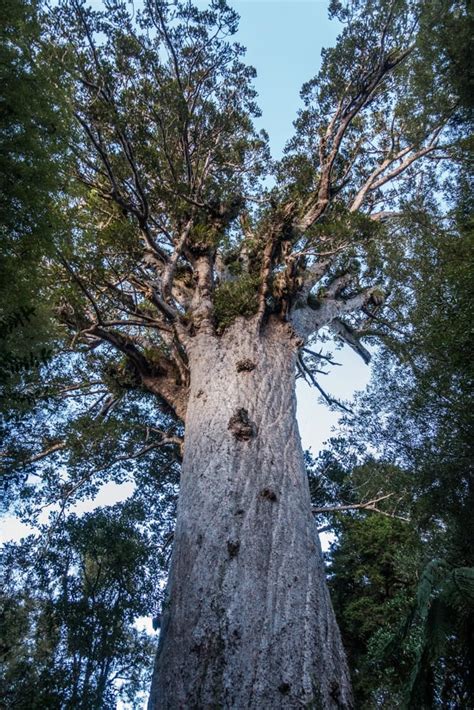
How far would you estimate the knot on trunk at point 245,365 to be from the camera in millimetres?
4465

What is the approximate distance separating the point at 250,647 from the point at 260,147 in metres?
8.69

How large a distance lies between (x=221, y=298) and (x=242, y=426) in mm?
2341

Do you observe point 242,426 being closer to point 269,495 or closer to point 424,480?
point 269,495

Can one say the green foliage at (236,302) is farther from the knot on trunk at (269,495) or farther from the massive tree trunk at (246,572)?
the knot on trunk at (269,495)

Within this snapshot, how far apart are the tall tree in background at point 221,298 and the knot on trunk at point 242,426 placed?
14 millimetres

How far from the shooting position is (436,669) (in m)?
1.92

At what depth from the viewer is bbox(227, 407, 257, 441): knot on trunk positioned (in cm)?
376

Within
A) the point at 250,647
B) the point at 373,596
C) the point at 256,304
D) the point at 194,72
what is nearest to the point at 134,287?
the point at 256,304

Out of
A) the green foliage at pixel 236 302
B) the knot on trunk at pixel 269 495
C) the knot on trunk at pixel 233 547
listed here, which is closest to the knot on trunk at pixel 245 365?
the green foliage at pixel 236 302

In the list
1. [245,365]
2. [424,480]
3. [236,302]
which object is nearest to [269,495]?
[245,365]

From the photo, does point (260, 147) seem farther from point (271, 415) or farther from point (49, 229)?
point (49, 229)

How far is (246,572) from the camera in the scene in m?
2.81

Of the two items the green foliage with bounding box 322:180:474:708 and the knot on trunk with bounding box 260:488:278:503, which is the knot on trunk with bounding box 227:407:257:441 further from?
the green foliage with bounding box 322:180:474:708

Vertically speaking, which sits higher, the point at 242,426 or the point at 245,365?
the point at 245,365
